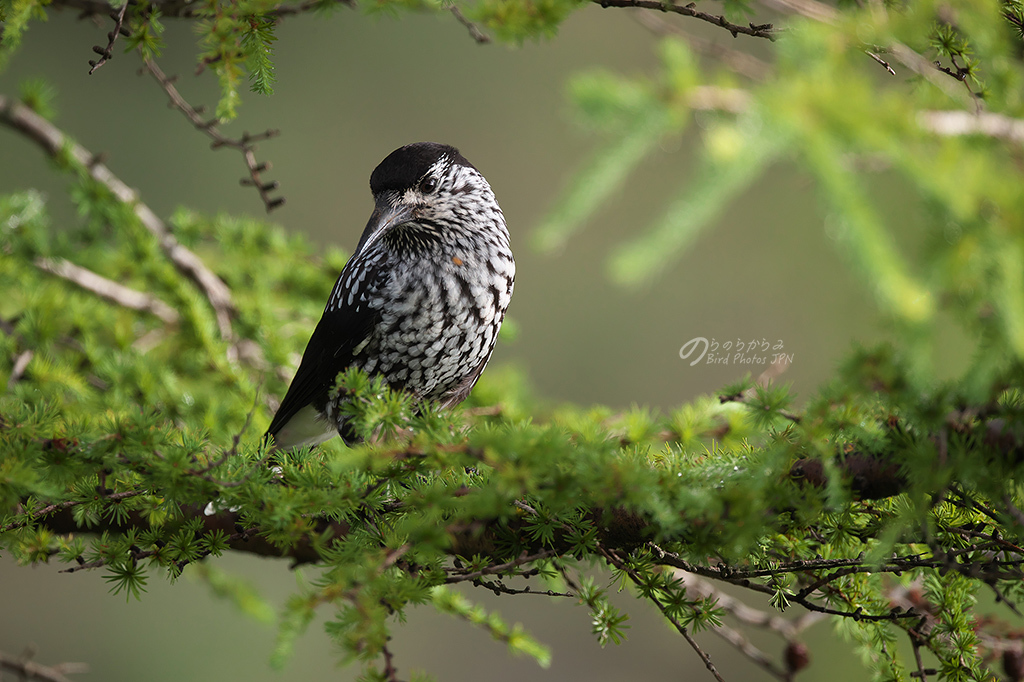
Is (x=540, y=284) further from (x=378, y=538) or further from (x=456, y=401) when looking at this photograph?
(x=378, y=538)

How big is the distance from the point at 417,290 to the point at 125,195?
1.08 meters

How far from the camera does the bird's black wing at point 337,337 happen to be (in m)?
1.74

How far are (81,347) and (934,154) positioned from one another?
6.93 ft

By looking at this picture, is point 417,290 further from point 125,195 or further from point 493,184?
point 493,184

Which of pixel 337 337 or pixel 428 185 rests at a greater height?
pixel 428 185

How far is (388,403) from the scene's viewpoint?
1.08 m

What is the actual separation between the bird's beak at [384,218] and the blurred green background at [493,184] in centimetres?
453

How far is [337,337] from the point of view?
70.2 inches

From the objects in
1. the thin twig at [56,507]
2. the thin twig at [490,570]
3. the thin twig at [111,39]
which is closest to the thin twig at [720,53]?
the thin twig at [490,570]

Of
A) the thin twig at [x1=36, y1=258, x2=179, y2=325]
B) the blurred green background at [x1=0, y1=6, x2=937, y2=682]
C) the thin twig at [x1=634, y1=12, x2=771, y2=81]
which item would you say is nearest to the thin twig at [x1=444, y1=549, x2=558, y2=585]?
the thin twig at [x1=634, y1=12, x2=771, y2=81]

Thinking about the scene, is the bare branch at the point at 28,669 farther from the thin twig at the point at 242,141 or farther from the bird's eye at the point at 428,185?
the bird's eye at the point at 428,185

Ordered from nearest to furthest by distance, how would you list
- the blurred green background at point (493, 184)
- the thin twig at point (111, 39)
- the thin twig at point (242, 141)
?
the thin twig at point (111, 39) < the thin twig at point (242, 141) < the blurred green background at point (493, 184)

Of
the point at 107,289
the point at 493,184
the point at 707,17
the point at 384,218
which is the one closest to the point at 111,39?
the point at 384,218

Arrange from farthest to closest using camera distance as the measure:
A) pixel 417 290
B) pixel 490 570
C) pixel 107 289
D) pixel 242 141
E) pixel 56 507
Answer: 1. pixel 107 289
2. pixel 417 290
3. pixel 242 141
4. pixel 56 507
5. pixel 490 570
